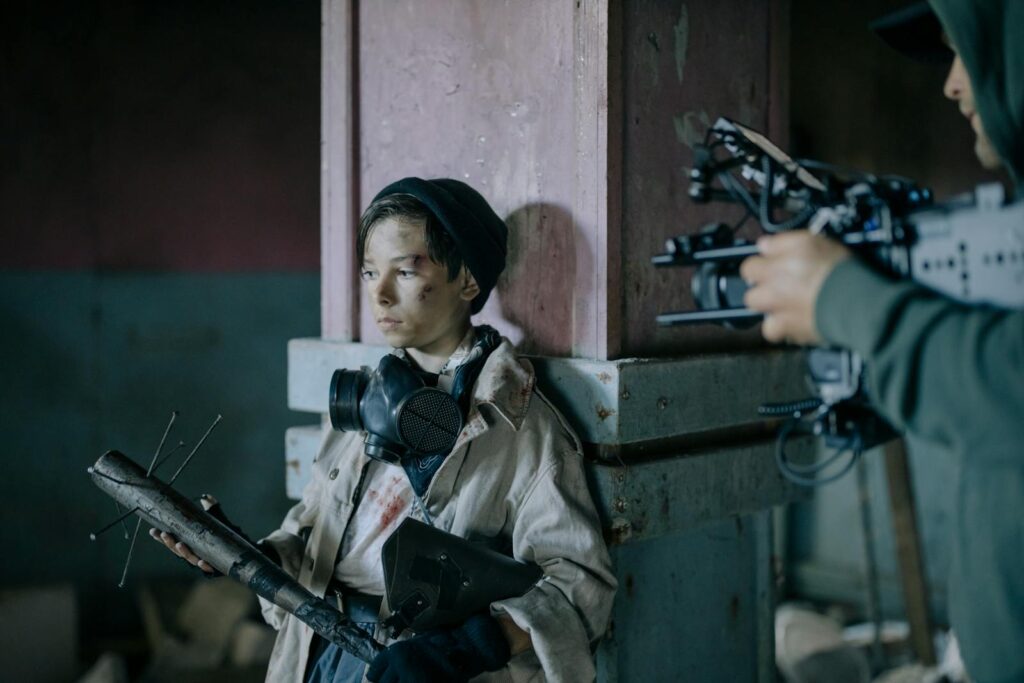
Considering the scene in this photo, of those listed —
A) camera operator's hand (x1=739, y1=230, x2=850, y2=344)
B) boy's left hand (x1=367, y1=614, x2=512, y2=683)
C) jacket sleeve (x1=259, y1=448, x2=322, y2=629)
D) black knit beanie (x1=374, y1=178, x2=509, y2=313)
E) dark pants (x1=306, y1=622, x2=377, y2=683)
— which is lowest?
dark pants (x1=306, y1=622, x2=377, y2=683)

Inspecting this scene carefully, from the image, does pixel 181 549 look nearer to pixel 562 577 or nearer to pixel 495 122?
pixel 562 577

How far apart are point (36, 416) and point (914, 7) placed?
164 inches

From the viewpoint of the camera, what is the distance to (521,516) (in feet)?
6.17

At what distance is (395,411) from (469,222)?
0.46m

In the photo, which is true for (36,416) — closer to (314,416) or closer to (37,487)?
(37,487)

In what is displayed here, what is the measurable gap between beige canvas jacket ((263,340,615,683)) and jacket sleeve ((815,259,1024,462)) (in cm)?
80

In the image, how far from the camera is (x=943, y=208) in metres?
1.30

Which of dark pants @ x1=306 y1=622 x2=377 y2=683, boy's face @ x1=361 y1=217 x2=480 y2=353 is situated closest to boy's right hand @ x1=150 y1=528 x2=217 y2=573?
dark pants @ x1=306 y1=622 x2=377 y2=683

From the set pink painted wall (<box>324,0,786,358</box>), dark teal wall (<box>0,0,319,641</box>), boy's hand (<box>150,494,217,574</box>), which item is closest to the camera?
boy's hand (<box>150,494,217,574</box>)

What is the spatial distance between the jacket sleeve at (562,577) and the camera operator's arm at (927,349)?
0.76 m

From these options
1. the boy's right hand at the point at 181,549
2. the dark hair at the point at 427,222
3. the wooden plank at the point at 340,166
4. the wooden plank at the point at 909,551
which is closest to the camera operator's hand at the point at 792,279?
the dark hair at the point at 427,222

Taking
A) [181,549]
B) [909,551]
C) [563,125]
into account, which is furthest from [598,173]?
[909,551]

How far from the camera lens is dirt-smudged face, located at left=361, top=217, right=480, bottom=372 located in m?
2.02

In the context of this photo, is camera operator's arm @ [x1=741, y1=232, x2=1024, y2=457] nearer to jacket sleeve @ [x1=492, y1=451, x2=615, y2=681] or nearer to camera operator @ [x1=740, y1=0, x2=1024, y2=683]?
camera operator @ [x1=740, y1=0, x2=1024, y2=683]
